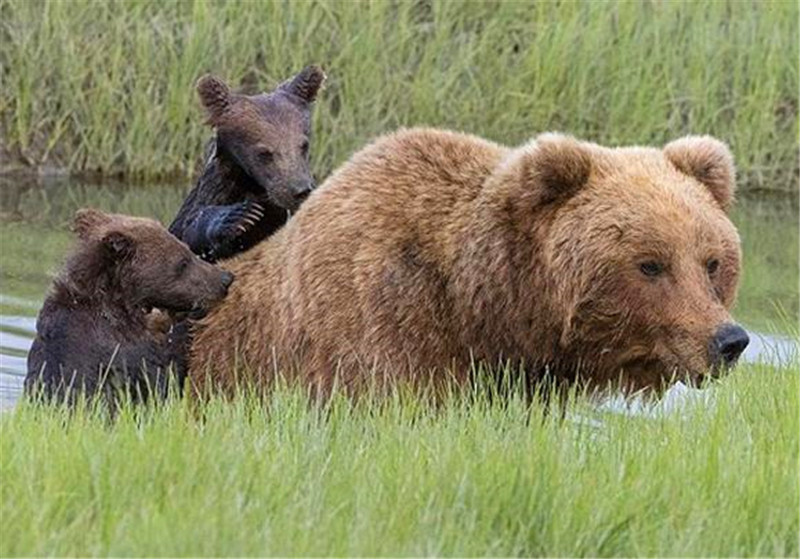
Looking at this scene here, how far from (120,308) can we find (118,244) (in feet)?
0.68

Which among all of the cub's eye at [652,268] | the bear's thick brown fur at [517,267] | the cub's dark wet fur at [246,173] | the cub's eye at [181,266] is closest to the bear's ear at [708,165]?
the bear's thick brown fur at [517,267]

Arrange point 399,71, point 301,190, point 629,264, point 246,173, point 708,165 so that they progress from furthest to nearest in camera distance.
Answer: point 399,71
point 246,173
point 301,190
point 708,165
point 629,264

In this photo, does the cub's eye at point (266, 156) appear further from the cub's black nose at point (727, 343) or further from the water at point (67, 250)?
the cub's black nose at point (727, 343)

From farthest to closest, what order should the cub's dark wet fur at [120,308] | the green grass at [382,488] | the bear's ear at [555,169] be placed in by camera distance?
the cub's dark wet fur at [120,308] → the bear's ear at [555,169] → the green grass at [382,488]

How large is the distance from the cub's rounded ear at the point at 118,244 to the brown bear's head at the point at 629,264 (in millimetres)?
1399

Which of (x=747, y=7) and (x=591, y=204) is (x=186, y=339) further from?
(x=747, y=7)

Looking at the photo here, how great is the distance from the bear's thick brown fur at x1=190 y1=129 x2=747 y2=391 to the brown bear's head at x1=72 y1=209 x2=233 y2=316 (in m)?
0.42

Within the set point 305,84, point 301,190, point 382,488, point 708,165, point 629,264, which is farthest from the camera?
point 305,84

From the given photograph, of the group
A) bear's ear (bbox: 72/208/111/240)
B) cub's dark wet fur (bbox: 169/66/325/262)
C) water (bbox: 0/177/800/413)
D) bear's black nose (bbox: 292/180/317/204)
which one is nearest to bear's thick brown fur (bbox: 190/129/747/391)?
bear's ear (bbox: 72/208/111/240)

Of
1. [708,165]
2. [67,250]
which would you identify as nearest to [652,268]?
[708,165]

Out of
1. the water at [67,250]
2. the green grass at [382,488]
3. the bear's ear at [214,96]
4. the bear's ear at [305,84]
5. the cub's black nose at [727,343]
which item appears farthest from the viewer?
the water at [67,250]

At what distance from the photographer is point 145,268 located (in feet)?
21.3

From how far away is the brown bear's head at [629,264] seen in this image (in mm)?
5562

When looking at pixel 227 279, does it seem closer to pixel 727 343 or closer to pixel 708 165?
pixel 708 165
